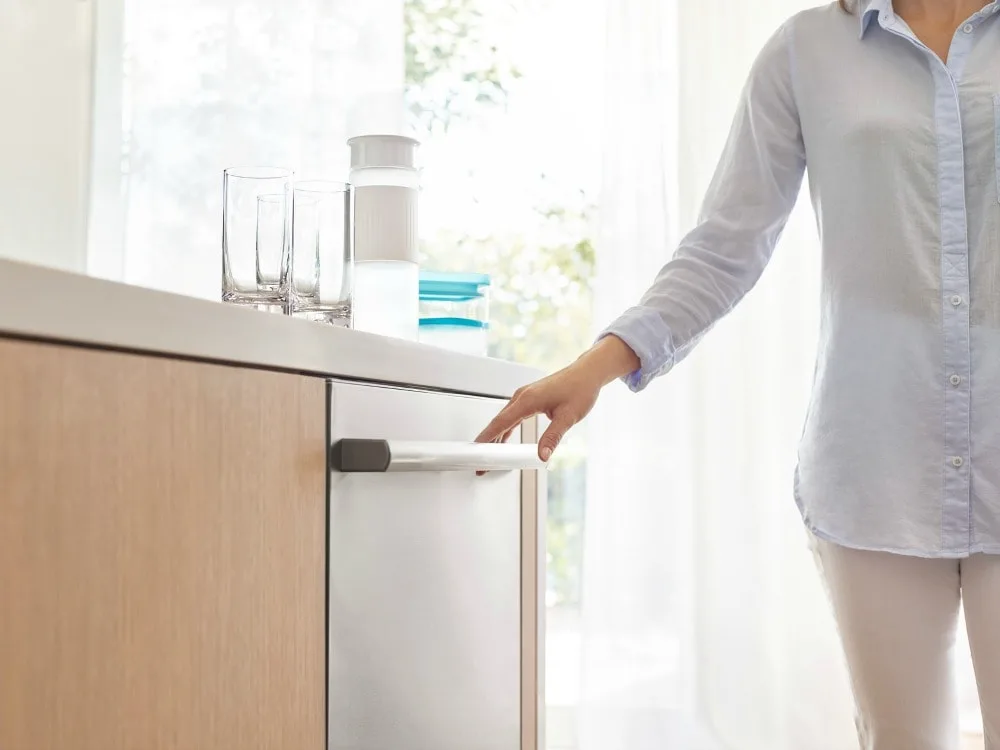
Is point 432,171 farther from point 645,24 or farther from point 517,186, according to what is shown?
point 645,24

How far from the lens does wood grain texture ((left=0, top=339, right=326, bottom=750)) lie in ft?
1.83

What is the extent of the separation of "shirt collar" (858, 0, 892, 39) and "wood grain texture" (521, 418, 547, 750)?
61 cm

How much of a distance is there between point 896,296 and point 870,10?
0.34 metres

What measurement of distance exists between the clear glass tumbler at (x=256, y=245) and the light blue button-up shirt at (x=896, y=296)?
402mm

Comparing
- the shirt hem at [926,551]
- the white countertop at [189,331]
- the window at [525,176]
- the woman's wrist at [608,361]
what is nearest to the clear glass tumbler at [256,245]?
the white countertop at [189,331]

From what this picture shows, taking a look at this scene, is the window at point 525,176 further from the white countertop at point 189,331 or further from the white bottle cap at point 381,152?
the white countertop at point 189,331

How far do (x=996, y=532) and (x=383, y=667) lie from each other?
646 millimetres

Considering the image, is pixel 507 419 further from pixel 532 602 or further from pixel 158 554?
pixel 158 554

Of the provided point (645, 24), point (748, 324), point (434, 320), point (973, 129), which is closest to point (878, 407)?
point (973, 129)

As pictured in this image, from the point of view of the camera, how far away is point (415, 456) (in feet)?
3.00

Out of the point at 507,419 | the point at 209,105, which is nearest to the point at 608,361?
the point at 507,419

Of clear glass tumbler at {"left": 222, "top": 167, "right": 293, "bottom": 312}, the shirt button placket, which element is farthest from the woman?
clear glass tumbler at {"left": 222, "top": 167, "right": 293, "bottom": 312}

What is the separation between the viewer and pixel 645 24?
2.28 metres

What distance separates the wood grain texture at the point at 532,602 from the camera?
1298mm
